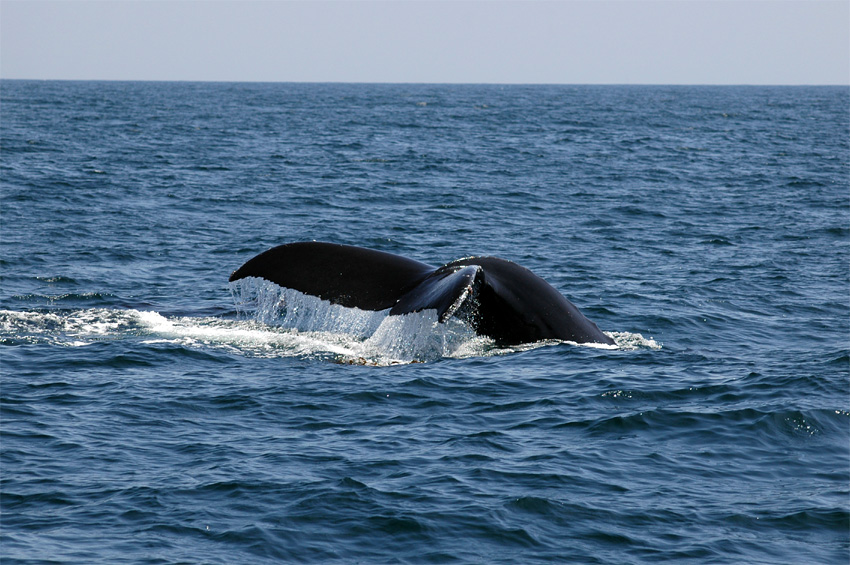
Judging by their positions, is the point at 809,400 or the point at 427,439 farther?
the point at 809,400

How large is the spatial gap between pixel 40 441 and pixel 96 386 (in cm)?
165

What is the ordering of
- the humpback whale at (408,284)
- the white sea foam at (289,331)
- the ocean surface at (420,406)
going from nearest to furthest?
1. the ocean surface at (420,406)
2. the humpback whale at (408,284)
3. the white sea foam at (289,331)

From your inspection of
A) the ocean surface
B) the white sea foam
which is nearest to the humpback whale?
the white sea foam

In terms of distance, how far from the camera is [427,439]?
28.9ft

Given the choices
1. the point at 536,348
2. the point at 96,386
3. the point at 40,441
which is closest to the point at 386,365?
the point at 536,348

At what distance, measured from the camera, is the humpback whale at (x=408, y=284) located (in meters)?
9.73

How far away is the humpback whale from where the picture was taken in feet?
31.9

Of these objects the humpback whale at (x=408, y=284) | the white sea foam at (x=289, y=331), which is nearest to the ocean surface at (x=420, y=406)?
the white sea foam at (x=289, y=331)

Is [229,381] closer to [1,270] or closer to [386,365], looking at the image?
[386,365]

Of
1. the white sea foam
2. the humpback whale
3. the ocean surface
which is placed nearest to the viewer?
the ocean surface

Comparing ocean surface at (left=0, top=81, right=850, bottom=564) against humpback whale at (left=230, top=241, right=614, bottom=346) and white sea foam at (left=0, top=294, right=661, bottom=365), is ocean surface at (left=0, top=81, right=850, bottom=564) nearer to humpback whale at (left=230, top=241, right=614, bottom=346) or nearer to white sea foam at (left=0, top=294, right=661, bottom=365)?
white sea foam at (left=0, top=294, right=661, bottom=365)

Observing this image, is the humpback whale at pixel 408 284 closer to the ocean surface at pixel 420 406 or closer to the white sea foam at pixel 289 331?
the white sea foam at pixel 289 331

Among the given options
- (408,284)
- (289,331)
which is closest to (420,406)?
(408,284)

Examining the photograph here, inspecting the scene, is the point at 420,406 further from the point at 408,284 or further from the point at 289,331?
the point at 289,331
